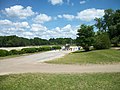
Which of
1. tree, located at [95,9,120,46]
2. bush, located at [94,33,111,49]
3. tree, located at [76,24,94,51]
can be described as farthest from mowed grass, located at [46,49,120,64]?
tree, located at [95,9,120,46]

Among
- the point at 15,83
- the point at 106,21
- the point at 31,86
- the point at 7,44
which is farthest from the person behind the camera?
the point at 7,44

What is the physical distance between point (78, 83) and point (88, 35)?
38.0m

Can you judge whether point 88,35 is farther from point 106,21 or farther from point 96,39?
point 106,21

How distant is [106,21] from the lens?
69.4m

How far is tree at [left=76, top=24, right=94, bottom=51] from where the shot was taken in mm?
47156

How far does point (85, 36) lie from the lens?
156 ft

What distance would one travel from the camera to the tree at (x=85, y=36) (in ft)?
155

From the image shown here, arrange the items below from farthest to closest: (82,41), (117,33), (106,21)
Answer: (106,21) < (117,33) < (82,41)

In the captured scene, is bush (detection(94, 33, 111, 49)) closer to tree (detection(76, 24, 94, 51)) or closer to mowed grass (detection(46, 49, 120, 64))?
tree (detection(76, 24, 94, 51))

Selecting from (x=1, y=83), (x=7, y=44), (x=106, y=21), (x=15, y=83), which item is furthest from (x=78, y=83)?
(x=7, y=44)

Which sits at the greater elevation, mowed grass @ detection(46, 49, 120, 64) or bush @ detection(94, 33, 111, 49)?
bush @ detection(94, 33, 111, 49)

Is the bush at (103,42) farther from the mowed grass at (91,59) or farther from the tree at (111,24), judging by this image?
the mowed grass at (91,59)

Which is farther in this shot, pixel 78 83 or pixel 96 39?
pixel 96 39

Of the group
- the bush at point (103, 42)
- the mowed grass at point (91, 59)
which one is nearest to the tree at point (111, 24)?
the bush at point (103, 42)
